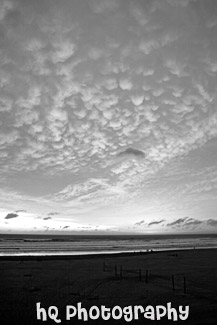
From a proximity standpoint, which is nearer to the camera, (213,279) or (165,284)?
(165,284)

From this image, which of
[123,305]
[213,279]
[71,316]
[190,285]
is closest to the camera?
[71,316]

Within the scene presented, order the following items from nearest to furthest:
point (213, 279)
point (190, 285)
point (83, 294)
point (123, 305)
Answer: point (123, 305) → point (83, 294) → point (190, 285) → point (213, 279)

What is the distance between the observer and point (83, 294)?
2520cm

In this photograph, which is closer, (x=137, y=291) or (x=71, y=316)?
(x=71, y=316)

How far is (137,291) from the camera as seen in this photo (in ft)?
86.4

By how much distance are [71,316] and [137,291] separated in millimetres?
9194

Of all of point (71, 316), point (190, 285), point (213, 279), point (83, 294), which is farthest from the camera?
point (213, 279)

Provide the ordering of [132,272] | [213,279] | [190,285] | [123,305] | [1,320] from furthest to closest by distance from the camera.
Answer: [132,272]
[213,279]
[190,285]
[123,305]
[1,320]

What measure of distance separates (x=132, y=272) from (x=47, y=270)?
13.2 meters

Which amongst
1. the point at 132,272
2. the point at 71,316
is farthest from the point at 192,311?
the point at 132,272

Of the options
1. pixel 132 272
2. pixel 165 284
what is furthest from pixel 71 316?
pixel 132 272

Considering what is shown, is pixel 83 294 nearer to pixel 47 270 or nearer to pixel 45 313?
pixel 45 313

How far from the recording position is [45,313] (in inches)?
773

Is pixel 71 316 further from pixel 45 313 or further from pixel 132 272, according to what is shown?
pixel 132 272
